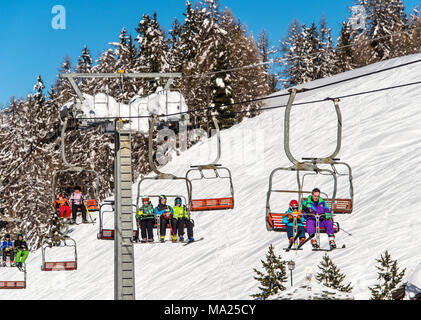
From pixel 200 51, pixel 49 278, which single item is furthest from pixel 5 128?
pixel 49 278

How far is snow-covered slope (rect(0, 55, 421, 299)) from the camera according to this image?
2309 cm

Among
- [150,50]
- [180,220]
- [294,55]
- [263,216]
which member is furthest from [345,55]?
[180,220]

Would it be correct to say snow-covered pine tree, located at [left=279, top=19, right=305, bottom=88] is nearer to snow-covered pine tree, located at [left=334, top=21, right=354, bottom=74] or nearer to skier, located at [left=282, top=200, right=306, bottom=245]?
snow-covered pine tree, located at [left=334, top=21, right=354, bottom=74]

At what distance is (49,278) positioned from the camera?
3600 cm

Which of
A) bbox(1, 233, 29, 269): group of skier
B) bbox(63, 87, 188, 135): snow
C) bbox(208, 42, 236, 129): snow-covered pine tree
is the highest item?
bbox(208, 42, 236, 129): snow-covered pine tree

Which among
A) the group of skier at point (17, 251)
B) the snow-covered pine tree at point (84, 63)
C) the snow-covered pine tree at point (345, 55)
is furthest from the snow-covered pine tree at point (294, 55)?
the group of skier at point (17, 251)

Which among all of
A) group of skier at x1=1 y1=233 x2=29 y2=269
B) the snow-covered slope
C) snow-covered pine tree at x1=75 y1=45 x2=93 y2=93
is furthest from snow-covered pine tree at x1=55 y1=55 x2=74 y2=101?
group of skier at x1=1 y1=233 x2=29 y2=269

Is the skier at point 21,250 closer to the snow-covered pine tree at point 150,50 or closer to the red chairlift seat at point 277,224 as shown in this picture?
the red chairlift seat at point 277,224

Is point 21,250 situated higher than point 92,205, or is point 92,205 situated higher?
point 92,205

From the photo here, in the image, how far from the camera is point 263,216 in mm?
31484

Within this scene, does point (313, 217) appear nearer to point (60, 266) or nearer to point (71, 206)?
point (71, 206)

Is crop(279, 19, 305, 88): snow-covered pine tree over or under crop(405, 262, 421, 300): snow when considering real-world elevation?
over

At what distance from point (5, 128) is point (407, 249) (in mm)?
51849

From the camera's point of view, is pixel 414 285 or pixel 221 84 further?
pixel 221 84
